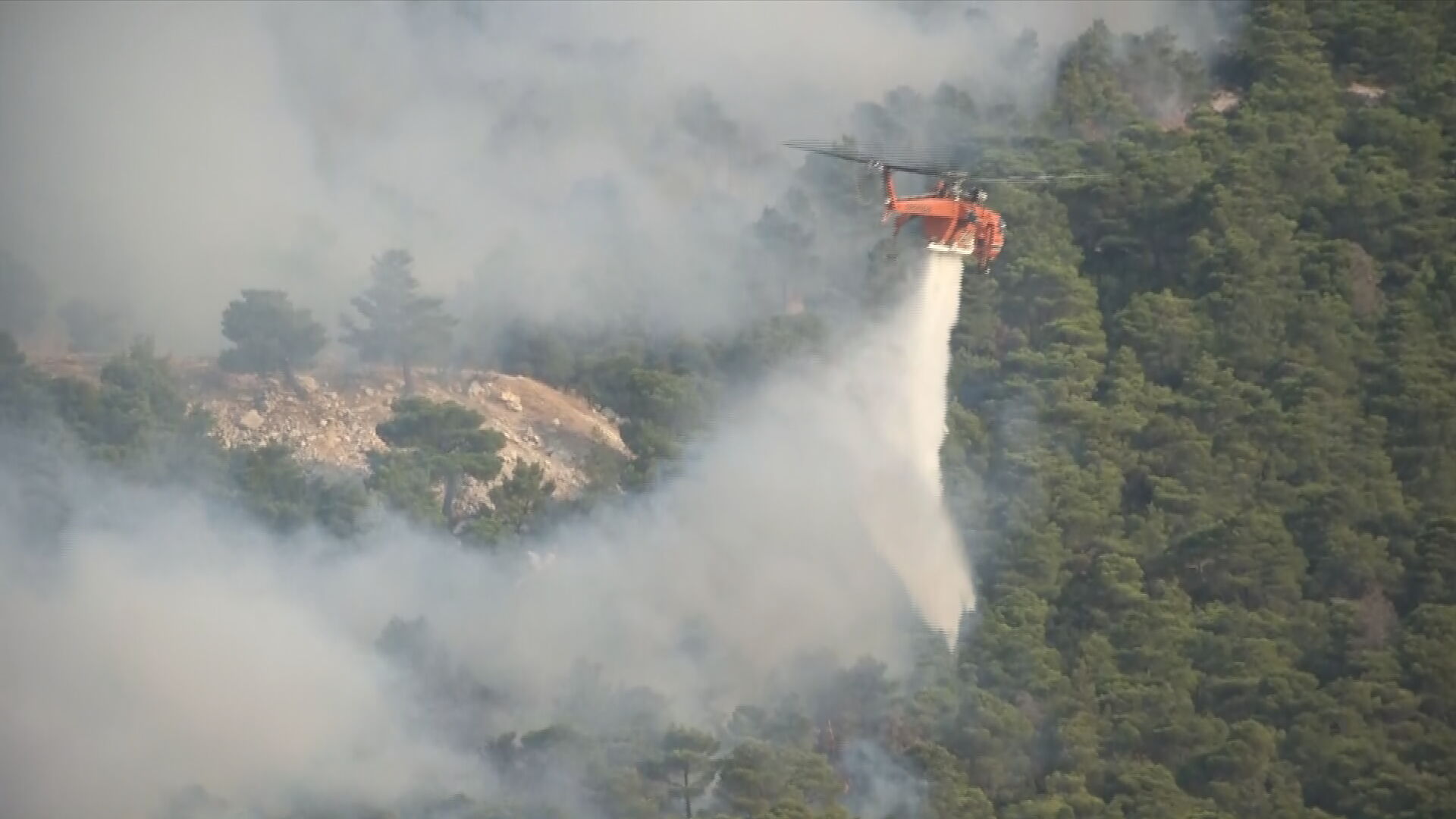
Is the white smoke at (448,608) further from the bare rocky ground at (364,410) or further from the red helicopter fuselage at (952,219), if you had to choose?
the red helicopter fuselage at (952,219)

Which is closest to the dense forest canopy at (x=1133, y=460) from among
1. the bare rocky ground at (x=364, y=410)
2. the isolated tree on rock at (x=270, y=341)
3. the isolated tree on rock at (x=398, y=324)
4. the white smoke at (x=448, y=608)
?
the bare rocky ground at (x=364, y=410)

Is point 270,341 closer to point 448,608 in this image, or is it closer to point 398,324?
point 398,324

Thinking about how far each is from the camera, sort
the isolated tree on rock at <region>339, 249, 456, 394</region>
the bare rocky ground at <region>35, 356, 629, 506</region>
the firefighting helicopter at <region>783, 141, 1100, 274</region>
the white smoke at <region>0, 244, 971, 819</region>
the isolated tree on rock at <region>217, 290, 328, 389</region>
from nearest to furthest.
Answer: the white smoke at <region>0, 244, 971, 819</region>
the firefighting helicopter at <region>783, 141, 1100, 274</region>
the bare rocky ground at <region>35, 356, 629, 506</region>
the isolated tree on rock at <region>217, 290, 328, 389</region>
the isolated tree on rock at <region>339, 249, 456, 394</region>

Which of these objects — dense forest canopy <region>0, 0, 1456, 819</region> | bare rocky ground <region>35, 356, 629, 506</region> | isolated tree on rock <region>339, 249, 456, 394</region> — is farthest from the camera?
isolated tree on rock <region>339, 249, 456, 394</region>

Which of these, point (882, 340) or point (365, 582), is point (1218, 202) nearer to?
point (882, 340)

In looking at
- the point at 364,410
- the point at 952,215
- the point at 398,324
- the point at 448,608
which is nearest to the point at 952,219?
the point at 952,215

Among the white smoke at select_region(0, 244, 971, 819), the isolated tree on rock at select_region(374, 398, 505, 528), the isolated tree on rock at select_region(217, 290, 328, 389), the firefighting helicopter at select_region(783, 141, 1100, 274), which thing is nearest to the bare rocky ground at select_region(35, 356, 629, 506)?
the isolated tree on rock at select_region(217, 290, 328, 389)

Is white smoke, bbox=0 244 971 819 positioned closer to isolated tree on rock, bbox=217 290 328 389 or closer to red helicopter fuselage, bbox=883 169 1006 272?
red helicopter fuselage, bbox=883 169 1006 272

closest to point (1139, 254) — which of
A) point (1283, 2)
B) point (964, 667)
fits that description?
point (1283, 2)
